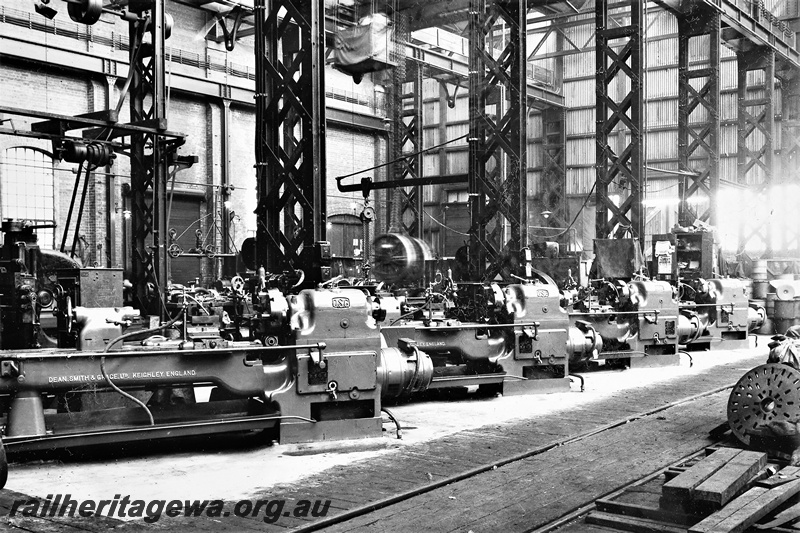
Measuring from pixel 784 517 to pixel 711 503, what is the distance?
0.42 m

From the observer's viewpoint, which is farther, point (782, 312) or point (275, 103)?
point (782, 312)

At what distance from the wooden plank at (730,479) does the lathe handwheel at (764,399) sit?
50cm

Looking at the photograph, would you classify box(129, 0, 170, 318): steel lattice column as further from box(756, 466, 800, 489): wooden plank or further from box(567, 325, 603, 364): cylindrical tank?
box(756, 466, 800, 489): wooden plank

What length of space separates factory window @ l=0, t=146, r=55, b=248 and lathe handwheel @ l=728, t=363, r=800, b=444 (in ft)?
56.1

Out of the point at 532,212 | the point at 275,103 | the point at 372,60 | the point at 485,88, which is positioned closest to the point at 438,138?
the point at 532,212

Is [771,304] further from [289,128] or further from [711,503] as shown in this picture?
[711,503]

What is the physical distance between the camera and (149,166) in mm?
13789

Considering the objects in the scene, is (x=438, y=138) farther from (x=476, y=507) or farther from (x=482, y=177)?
(x=476, y=507)

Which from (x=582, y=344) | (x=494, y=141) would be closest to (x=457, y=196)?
(x=494, y=141)

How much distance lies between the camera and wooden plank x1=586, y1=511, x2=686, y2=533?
197 inches

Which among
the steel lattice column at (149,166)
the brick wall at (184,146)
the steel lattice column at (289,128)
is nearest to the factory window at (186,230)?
the brick wall at (184,146)

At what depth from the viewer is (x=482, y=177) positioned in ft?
44.1

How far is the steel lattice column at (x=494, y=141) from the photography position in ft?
43.1

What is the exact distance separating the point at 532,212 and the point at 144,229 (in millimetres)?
24267
